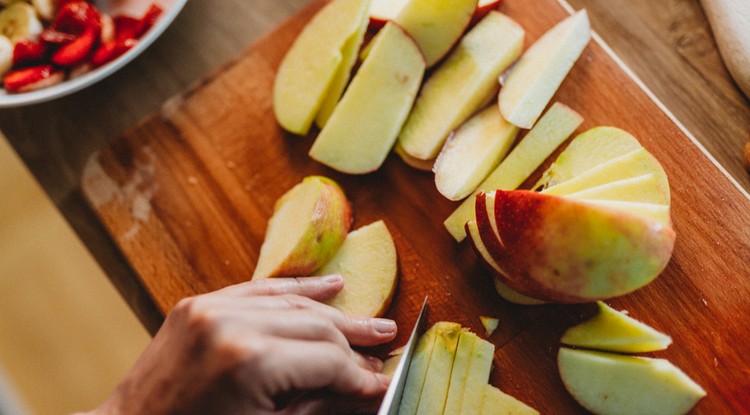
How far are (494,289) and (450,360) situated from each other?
18 centimetres

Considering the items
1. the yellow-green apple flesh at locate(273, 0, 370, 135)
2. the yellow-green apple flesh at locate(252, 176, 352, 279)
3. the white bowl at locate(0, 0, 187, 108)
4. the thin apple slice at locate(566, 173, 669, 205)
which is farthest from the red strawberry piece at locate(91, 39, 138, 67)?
the thin apple slice at locate(566, 173, 669, 205)

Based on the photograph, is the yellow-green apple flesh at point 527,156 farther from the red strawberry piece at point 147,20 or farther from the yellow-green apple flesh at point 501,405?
the red strawberry piece at point 147,20

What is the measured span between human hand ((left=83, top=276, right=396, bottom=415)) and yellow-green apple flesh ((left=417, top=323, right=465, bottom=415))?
0.30 feet

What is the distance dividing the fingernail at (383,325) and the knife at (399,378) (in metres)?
0.04

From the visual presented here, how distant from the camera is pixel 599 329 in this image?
3.98ft

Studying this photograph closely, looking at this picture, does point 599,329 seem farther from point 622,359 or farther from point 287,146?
point 287,146

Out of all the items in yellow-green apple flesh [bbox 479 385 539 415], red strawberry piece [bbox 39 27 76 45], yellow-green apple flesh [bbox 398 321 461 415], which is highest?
red strawberry piece [bbox 39 27 76 45]

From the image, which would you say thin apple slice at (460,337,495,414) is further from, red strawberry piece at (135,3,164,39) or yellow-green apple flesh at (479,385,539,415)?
red strawberry piece at (135,3,164,39)

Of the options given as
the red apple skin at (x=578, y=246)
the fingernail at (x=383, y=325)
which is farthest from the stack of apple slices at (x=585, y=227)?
the fingernail at (x=383, y=325)

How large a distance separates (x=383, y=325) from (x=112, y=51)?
0.93m

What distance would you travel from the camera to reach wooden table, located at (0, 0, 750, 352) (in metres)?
1.46

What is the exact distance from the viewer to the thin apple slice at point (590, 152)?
4.28 ft

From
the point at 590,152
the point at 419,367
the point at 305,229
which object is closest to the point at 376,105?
the point at 305,229

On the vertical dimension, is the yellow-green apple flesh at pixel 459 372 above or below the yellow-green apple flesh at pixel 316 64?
below
